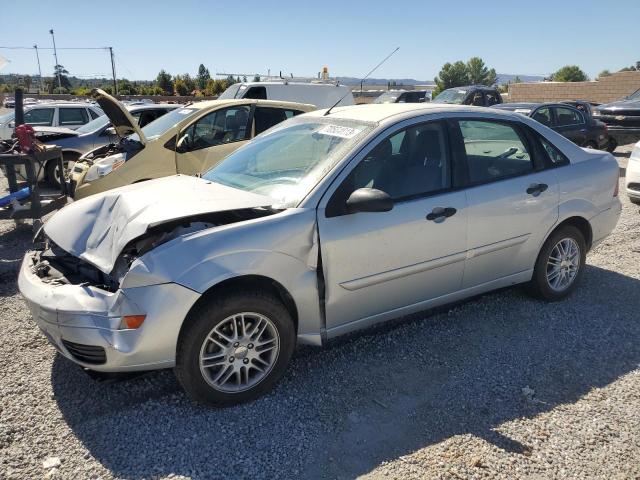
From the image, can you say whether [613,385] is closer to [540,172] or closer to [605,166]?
[540,172]

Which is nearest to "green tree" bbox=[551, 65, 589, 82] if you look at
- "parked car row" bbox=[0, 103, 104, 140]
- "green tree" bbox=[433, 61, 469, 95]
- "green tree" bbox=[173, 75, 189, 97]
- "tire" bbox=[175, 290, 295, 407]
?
"green tree" bbox=[433, 61, 469, 95]

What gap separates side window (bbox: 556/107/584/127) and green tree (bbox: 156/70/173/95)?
41.9 m

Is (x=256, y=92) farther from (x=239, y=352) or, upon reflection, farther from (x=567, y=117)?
(x=239, y=352)

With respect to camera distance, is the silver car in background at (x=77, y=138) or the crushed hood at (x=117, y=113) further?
the silver car in background at (x=77, y=138)

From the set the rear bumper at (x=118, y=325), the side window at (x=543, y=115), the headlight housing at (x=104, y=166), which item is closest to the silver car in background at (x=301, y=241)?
the rear bumper at (x=118, y=325)

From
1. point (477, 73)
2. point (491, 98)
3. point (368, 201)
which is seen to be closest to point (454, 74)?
point (477, 73)

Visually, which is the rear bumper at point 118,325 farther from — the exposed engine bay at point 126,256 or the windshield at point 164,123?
the windshield at point 164,123

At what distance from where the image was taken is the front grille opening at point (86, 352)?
2.89 metres

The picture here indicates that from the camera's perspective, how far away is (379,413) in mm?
3146

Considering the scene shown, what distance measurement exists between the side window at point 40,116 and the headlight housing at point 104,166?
8.07 meters

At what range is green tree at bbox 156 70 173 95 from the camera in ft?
161

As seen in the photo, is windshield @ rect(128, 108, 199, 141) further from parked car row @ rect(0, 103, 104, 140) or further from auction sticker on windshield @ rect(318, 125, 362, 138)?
parked car row @ rect(0, 103, 104, 140)

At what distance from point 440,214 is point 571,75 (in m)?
61.2

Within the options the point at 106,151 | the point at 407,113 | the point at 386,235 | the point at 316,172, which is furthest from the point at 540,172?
the point at 106,151
